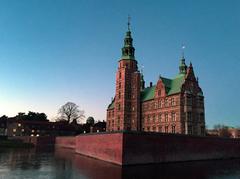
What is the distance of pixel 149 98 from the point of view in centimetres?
7925

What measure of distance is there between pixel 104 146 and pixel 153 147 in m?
8.90

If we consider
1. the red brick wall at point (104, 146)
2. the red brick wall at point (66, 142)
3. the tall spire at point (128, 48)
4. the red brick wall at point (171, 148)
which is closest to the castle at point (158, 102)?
the tall spire at point (128, 48)

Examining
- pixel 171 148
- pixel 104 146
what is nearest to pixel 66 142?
pixel 104 146

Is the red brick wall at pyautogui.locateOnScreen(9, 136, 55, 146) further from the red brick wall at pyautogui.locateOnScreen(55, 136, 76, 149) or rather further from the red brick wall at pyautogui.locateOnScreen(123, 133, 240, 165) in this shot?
the red brick wall at pyautogui.locateOnScreen(123, 133, 240, 165)

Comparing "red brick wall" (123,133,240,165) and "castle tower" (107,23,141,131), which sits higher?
"castle tower" (107,23,141,131)

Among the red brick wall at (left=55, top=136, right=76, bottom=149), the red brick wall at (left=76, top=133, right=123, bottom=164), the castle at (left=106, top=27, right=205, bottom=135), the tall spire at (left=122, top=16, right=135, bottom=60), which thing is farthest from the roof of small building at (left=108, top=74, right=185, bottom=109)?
the red brick wall at (left=55, top=136, right=76, bottom=149)

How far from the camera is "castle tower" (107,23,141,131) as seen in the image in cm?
7988

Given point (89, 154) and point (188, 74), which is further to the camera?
point (188, 74)

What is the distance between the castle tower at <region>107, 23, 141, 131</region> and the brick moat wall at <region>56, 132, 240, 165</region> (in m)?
18.8

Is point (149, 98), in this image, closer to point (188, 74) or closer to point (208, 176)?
point (188, 74)

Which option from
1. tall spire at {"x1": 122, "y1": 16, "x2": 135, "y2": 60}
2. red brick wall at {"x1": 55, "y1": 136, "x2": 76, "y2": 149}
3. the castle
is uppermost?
tall spire at {"x1": 122, "y1": 16, "x2": 135, "y2": 60}

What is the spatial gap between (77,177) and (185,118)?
41636mm

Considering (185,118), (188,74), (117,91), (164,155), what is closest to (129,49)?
(117,91)

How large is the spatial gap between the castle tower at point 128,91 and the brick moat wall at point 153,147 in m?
18.8
